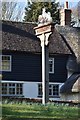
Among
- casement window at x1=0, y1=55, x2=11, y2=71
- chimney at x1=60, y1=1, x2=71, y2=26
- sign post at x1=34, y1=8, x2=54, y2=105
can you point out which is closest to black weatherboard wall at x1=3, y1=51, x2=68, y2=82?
casement window at x1=0, y1=55, x2=11, y2=71

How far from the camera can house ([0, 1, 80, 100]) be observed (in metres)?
40.7

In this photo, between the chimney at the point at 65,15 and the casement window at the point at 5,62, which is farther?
the chimney at the point at 65,15

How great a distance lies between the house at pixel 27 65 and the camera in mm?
40688

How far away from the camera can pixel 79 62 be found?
4134 centimetres

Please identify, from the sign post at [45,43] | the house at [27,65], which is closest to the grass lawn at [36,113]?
the sign post at [45,43]

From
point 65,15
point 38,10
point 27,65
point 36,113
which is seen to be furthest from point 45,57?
point 38,10

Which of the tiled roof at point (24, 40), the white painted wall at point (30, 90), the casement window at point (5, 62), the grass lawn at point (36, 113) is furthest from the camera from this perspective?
the tiled roof at point (24, 40)

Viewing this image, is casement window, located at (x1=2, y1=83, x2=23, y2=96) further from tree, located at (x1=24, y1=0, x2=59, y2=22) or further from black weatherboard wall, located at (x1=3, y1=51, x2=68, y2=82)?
tree, located at (x1=24, y1=0, x2=59, y2=22)

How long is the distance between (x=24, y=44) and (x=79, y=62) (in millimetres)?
5398

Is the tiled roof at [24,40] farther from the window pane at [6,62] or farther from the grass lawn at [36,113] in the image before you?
the grass lawn at [36,113]

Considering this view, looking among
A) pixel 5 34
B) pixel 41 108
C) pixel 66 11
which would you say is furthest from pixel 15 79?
pixel 41 108

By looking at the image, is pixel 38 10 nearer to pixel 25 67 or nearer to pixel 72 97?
pixel 25 67

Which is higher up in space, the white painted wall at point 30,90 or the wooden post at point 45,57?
the wooden post at point 45,57

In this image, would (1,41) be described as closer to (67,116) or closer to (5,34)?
(5,34)
